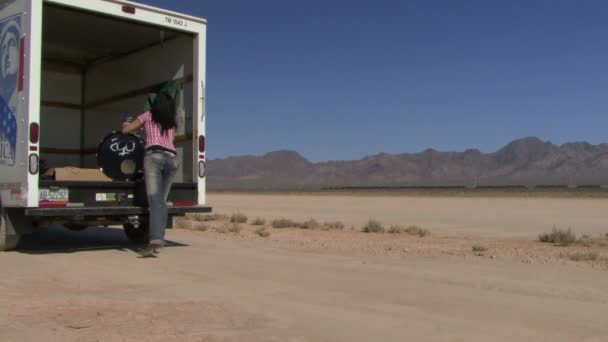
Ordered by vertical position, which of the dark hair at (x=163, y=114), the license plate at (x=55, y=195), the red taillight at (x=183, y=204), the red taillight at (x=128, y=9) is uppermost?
the red taillight at (x=128, y=9)

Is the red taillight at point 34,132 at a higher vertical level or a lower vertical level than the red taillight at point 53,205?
higher

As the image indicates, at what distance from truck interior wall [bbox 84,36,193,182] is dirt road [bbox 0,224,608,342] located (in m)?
2.15

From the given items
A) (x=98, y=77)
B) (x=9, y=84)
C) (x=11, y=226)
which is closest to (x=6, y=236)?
(x=11, y=226)

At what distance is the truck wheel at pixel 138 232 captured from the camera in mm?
11234

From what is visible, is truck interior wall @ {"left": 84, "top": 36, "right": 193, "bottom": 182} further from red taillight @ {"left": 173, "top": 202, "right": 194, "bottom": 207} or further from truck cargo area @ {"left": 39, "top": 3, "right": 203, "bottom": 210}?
red taillight @ {"left": 173, "top": 202, "right": 194, "bottom": 207}

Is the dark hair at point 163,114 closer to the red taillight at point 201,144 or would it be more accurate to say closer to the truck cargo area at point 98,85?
the red taillight at point 201,144

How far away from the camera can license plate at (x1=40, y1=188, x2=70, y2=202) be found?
8817 millimetres

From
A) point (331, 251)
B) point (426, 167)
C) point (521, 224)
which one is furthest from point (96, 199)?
point (426, 167)

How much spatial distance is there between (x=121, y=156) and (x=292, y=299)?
5.90m

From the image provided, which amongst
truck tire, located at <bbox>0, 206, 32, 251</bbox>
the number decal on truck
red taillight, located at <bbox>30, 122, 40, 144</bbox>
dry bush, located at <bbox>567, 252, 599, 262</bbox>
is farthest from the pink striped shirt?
dry bush, located at <bbox>567, 252, 599, 262</bbox>

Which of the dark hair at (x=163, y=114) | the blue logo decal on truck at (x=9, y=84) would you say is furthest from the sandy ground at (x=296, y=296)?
the dark hair at (x=163, y=114)

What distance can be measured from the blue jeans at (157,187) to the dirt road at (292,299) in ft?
1.27

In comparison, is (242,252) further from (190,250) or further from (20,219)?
(20,219)

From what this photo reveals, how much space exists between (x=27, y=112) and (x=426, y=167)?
191032 millimetres
